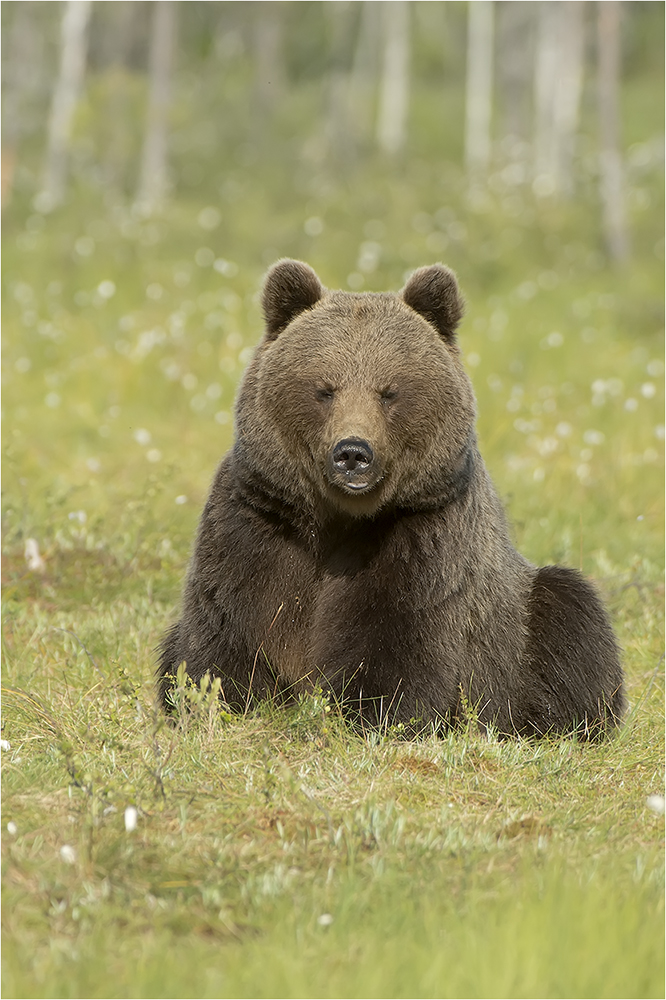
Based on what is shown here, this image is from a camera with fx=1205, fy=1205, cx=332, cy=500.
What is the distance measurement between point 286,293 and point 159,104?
49.7ft

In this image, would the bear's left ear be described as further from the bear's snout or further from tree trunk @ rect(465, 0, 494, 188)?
tree trunk @ rect(465, 0, 494, 188)

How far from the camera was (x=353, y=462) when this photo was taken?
4.31 metres

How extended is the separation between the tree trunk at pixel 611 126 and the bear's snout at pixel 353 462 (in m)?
12.8

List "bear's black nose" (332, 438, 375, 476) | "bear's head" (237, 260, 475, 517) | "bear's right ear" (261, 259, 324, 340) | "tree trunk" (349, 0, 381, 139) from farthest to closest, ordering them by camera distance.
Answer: "tree trunk" (349, 0, 381, 139)
"bear's right ear" (261, 259, 324, 340)
"bear's head" (237, 260, 475, 517)
"bear's black nose" (332, 438, 375, 476)

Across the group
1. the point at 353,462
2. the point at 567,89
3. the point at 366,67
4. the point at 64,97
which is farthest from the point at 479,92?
the point at 353,462

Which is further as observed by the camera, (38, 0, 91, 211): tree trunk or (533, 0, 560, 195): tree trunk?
(533, 0, 560, 195): tree trunk

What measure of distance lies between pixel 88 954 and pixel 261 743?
1483mm

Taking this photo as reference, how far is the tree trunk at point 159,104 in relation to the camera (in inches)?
744

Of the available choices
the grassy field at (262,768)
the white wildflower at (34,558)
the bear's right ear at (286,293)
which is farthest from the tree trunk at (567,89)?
the bear's right ear at (286,293)

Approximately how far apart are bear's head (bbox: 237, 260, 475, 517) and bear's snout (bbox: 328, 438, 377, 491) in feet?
0.28

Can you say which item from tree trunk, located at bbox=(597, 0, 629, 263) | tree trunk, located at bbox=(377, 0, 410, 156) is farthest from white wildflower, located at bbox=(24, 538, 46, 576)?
tree trunk, located at bbox=(377, 0, 410, 156)

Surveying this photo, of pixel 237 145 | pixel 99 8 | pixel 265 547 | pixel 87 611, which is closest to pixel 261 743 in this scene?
pixel 265 547

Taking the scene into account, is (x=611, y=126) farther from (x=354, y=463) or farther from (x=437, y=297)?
(x=354, y=463)

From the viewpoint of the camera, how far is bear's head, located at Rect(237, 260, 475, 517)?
178 inches
